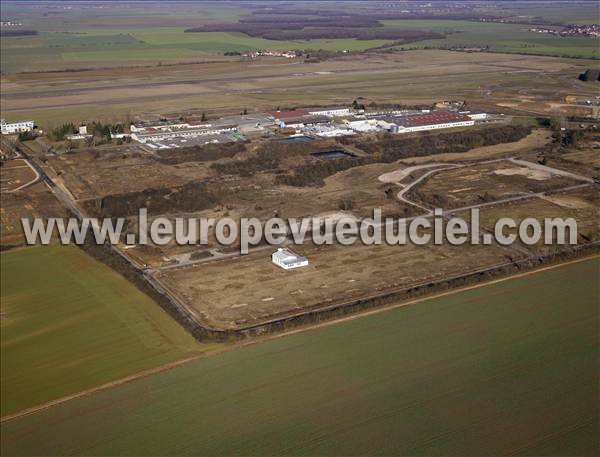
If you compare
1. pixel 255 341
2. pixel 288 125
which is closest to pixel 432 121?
pixel 288 125

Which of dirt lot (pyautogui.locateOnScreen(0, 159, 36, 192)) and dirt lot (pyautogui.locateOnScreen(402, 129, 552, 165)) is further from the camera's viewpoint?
dirt lot (pyautogui.locateOnScreen(402, 129, 552, 165))

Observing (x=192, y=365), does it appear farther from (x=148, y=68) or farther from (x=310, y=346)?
(x=148, y=68)

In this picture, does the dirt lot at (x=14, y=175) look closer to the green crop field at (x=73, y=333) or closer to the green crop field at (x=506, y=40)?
the green crop field at (x=73, y=333)

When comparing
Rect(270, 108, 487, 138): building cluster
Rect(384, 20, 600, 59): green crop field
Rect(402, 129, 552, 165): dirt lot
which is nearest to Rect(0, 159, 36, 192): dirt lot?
Result: Rect(270, 108, 487, 138): building cluster

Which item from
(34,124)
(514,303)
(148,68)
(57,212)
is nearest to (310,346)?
(514,303)

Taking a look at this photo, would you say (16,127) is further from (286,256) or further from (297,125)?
(286,256)

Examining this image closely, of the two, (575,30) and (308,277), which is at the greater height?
(575,30)

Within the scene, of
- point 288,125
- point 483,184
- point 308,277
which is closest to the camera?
point 308,277

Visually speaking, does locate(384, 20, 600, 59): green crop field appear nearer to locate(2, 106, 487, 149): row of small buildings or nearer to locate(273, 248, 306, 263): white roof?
locate(2, 106, 487, 149): row of small buildings
